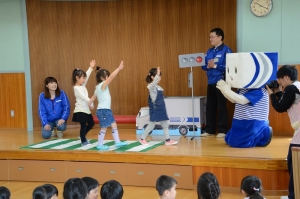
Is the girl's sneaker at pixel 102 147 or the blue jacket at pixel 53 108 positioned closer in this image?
the girl's sneaker at pixel 102 147

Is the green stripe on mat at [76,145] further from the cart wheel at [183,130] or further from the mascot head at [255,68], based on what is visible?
the mascot head at [255,68]

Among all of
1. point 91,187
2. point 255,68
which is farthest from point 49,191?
point 255,68

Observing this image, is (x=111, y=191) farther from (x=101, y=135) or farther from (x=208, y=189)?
(x=101, y=135)

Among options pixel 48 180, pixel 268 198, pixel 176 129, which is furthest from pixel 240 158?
pixel 48 180

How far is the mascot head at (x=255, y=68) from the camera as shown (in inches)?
205

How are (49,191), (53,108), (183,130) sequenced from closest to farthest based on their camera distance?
(49,191), (183,130), (53,108)

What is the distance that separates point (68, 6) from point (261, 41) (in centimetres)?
328

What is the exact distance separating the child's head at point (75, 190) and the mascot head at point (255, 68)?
274 cm

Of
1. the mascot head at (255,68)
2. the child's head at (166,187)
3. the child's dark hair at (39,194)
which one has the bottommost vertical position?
the child's head at (166,187)

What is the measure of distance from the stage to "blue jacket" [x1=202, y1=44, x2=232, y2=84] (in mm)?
879

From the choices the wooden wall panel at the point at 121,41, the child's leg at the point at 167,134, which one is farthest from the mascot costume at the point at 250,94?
the wooden wall panel at the point at 121,41

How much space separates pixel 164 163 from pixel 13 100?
11.5ft

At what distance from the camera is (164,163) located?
202 inches

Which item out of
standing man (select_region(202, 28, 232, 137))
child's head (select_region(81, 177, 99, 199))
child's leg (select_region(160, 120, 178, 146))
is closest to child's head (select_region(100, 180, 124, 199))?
child's head (select_region(81, 177, 99, 199))
